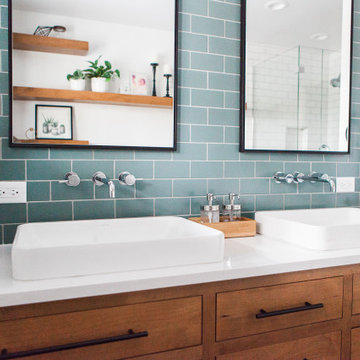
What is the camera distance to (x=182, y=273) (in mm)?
1129

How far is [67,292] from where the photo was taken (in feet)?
3.30

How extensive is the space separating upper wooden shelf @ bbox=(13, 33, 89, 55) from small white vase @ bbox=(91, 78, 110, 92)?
0.13 m

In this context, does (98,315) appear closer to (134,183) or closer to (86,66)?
(134,183)

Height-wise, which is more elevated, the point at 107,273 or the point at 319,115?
the point at 319,115

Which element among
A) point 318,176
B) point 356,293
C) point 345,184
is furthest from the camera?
point 345,184

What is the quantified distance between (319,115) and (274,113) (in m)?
0.30

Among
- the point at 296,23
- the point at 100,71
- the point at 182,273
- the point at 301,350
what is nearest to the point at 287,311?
the point at 301,350

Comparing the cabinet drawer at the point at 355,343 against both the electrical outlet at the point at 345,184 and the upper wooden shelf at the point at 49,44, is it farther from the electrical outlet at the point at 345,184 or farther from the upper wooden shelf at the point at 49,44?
the upper wooden shelf at the point at 49,44

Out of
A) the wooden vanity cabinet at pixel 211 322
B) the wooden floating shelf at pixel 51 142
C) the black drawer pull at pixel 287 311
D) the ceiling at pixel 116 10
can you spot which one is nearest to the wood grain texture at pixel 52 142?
the wooden floating shelf at pixel 51 142

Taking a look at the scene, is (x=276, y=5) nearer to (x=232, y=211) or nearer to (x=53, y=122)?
(x=232, y=211)

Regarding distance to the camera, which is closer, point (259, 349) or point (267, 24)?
point (259, 349)

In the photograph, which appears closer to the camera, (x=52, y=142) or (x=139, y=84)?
(x=52, y=142)

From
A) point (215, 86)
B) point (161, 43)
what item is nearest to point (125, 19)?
point (161, 43)

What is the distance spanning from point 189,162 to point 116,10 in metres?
0.78
